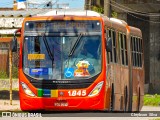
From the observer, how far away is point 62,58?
952 inches

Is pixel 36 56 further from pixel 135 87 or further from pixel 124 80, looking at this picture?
pixel 135 87

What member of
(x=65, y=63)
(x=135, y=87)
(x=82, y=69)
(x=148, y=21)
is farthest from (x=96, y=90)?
(x=148, y=21)

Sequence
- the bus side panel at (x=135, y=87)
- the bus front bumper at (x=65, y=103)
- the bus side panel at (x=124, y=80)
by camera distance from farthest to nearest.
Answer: the bus side panel at (x=135, y=87)
the bus side panel at (x=124, y=80)
the bus front bumper at (x=65, y=103)

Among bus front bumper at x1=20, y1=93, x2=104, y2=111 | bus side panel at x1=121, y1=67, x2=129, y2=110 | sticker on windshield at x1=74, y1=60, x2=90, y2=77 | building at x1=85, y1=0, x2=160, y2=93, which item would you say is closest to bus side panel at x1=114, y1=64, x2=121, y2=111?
bus side panel at x1=121, y1=67, x2=129, y2=110

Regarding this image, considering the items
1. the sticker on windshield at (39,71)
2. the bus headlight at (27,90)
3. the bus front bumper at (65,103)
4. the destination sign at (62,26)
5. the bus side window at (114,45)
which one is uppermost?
the destination sign at (62,26)

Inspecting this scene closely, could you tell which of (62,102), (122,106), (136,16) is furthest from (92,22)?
(136,16)

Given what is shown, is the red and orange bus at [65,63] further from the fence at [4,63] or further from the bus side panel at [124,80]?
the fence at [4,63]

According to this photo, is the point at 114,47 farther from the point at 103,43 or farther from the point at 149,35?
the point at 149,35

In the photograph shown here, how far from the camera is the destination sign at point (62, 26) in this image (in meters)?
24.5

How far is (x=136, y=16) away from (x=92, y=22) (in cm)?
3125

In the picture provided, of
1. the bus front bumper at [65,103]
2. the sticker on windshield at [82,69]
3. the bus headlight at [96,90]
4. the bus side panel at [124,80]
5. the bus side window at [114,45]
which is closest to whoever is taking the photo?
the bus front bumper at [65,103]

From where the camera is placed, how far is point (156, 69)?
2261 inches

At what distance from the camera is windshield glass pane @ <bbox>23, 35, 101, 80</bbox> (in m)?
24.1

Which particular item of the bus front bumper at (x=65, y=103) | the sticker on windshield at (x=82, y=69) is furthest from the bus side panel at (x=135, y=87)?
the bus front bumper at (x=65, y=103)
